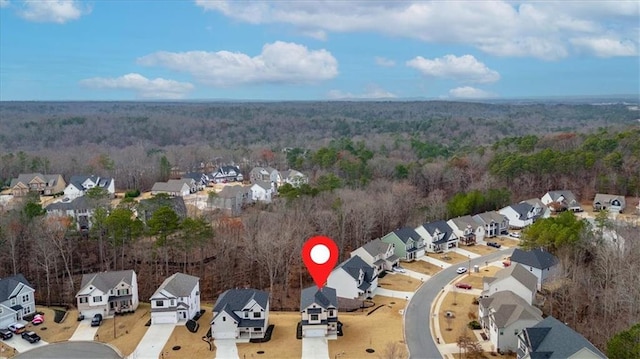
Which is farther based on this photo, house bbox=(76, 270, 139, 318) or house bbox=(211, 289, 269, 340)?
house bbox=(76, 270, 139, 318)

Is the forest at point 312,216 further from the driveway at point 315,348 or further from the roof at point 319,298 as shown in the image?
the driveway at point 315,348

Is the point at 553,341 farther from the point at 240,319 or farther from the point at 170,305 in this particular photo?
the point at 170,305

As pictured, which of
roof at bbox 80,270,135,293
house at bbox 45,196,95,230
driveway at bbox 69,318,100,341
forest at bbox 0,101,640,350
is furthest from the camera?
house at bbox 45,196,95,230

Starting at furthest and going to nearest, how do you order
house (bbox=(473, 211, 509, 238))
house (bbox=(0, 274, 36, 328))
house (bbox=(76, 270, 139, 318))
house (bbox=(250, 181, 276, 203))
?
house (bbox=(250, 181, 276, 203)) < house (bbox=(473, 211, 509, 238)) < house (bbox=(76, 270, 139, 318)) < house (bbox=(0, 274, 36, 328))

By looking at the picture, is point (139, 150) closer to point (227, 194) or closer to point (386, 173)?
point (227, 194)

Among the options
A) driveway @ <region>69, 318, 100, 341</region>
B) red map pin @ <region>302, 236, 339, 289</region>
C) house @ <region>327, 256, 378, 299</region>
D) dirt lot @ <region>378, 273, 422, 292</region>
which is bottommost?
driveway @ <region>69, 318, 100, 341</region>

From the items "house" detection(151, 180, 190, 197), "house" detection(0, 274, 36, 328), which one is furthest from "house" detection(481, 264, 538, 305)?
"house" detection(151, 180, 190, 197)

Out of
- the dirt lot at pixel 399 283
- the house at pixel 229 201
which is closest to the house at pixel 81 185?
the house at pixel 229 201

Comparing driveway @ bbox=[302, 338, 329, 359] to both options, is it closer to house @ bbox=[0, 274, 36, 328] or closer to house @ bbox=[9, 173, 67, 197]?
house @ bbox=[0, 274, 36, 328]
